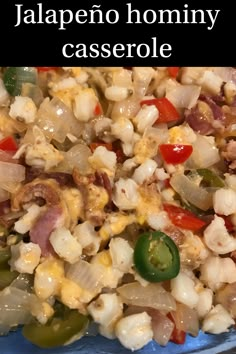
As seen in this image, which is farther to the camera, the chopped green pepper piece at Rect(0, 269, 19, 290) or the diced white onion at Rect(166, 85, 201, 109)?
the diced white onion at Rect(166, 85, 201, 109)

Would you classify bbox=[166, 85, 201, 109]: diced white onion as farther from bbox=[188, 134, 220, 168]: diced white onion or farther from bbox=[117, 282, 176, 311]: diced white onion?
bbox=[117, 282, 176, 311]: diced white onion

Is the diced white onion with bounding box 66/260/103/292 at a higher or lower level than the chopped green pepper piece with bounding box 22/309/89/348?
higher

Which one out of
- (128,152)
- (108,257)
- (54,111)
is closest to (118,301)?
(108,257)

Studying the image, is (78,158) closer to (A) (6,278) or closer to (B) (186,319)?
(A) (6,278)

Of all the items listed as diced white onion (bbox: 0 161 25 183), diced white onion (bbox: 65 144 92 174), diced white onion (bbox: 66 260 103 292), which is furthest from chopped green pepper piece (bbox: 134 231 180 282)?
diced white onion (bbox: 0 161 25 183)

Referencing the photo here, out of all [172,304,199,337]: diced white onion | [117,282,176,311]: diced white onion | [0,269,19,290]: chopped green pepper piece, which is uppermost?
[0,269,19,290]: chopped green pepper piece

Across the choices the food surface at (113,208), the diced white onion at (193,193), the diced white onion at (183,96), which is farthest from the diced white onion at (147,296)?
the diced white onion at (183,96)

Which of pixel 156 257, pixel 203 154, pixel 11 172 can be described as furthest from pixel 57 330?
pixel 203 154
